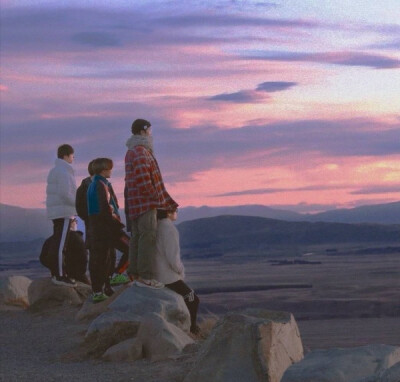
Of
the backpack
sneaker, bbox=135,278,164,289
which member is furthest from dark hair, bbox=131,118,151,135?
the backpack

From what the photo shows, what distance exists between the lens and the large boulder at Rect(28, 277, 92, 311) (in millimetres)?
16609

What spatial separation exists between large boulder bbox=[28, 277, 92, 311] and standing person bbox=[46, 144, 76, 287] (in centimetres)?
104

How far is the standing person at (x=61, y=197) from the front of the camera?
14969mm

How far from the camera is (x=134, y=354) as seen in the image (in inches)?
437

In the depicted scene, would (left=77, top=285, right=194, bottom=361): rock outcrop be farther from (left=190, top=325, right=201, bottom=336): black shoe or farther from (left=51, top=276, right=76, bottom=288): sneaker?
(left=51, top=276, right=76, bottom=288): sneaker

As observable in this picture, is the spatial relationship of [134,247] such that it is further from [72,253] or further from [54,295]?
[54,295]

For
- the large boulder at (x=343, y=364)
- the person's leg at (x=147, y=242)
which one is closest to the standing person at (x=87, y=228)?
the person's leg at (x=147, y=242)

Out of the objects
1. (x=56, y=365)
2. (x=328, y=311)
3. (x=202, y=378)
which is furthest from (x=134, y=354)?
(x=328, y=311)

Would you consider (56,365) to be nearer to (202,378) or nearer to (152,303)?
(152,303)

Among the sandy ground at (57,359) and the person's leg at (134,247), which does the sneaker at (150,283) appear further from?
the sandy ground at (57,359)

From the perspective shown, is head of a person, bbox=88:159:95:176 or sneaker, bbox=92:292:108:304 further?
sneaker, bbox=92:292:108:304

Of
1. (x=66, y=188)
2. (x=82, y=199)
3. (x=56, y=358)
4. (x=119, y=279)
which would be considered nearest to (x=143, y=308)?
(x=56, y=358)

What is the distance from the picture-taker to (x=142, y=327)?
11.3 metres

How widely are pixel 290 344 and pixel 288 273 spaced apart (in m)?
94.3
